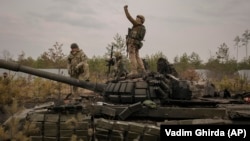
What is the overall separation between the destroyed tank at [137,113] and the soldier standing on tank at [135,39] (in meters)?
1.81

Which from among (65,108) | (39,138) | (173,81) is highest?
(173,81)

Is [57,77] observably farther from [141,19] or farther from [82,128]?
[82,128]

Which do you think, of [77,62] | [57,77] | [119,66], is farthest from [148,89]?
[77,62]

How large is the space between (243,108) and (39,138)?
395 cm

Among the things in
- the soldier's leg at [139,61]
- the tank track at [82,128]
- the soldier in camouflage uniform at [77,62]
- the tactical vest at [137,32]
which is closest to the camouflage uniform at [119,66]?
the soldier in camouflage uniform at [77,62]

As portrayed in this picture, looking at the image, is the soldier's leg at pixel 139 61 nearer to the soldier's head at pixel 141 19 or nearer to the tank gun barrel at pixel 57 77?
the soldier's head at pixel 141 19

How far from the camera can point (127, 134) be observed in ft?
22.3

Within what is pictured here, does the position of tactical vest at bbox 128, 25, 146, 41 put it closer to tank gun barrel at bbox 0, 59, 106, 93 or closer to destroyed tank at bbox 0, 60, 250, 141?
tank gun barrel at bbox 0, 59, 106, 93

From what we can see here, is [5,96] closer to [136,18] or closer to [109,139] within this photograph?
[136,18]

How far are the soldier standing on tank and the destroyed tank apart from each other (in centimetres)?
181

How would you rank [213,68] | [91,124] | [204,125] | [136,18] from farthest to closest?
1. [213,68]
2. [136,18]
3. [91,124]
4. [204,125]

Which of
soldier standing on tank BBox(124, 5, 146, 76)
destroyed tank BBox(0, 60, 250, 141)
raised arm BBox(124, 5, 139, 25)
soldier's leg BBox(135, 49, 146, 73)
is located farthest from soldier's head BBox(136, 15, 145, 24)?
destroyed tank BBox(0, 60, 250, 141)

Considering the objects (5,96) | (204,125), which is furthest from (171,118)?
(5,96)

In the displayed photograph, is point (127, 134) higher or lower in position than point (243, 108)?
lower
